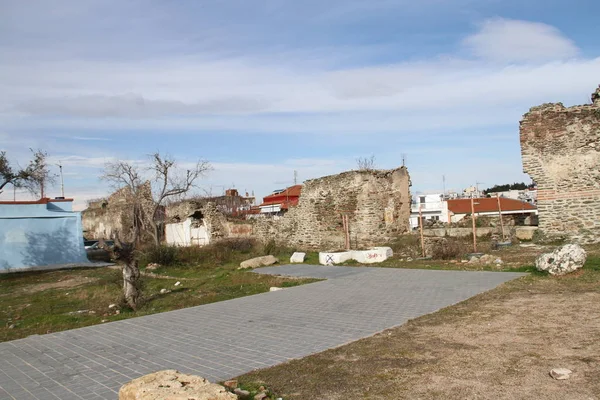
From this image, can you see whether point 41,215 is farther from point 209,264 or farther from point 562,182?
point 562,182

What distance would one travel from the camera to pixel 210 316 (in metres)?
8.63

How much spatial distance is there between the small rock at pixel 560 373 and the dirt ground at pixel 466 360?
0.06 m

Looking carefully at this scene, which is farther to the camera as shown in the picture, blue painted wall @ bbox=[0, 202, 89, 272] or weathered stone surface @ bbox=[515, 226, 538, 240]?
blue painted wall @ bbox=[0, 202, 89, 272]

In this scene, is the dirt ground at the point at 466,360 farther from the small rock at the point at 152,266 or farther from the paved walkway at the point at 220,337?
the small rock at the point at 152,266

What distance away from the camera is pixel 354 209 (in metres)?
20.8

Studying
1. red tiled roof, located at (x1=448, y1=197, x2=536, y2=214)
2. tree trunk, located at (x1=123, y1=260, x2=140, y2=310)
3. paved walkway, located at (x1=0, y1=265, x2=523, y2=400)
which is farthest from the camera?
red tiled roof, located at (x1=448, y1=197, x2=536, y2=214)

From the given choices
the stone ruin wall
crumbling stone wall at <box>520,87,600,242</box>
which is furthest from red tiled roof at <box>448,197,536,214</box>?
crumbling stone wall at <box>520,87,600,242</box>

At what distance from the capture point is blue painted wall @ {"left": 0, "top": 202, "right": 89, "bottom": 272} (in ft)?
71.5

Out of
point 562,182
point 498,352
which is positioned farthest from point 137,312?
point 562,182

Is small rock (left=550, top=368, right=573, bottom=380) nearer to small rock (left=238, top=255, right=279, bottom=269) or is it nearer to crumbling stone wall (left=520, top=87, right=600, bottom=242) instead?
small rock (left=238, top=255, right=279, bottom=269)

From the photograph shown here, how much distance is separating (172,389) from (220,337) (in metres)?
3.12

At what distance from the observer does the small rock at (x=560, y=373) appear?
4332 mm

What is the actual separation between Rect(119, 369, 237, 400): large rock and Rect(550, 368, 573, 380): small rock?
282 centimetres

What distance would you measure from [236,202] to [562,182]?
103 ft
